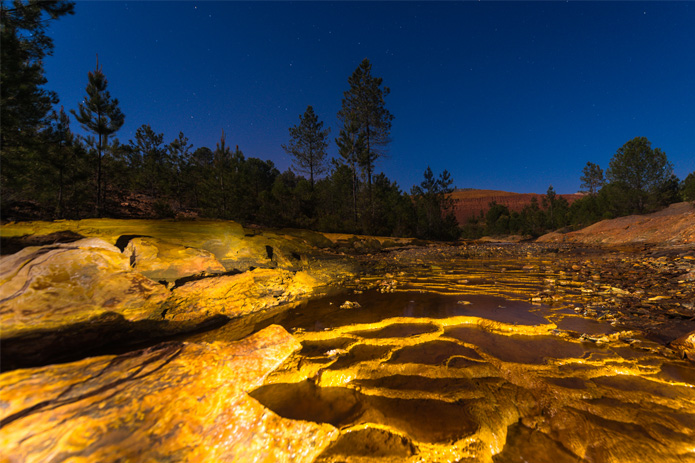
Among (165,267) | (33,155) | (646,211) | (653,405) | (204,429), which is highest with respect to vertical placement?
(33,155)

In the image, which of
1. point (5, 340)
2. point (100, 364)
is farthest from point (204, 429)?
point (5, 340)

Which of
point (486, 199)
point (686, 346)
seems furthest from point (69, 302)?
point (486, 199)

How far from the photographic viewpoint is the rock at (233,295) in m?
3.20

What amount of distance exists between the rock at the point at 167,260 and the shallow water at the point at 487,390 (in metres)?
2.38

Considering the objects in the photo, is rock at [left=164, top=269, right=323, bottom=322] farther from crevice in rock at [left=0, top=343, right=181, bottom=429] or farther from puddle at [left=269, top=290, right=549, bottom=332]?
crevice in rock at [left=0, top=343, right=181, bottom=429]

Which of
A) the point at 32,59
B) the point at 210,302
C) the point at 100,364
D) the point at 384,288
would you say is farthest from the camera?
the point at 32,59

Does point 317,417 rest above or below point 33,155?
below

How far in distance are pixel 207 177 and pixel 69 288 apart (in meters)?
25.2

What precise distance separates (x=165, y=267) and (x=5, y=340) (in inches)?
74.7

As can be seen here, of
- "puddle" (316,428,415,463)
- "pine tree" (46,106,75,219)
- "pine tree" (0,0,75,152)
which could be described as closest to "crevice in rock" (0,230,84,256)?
"puddle" (316,428,415,463)

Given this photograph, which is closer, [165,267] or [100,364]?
[100,364]

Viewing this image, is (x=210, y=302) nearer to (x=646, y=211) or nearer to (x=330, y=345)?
(x=330, y=345)

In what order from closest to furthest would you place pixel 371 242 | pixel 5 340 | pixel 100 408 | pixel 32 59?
pixel 100 408
pixel 5 340
pixel 32 59
pixel 371 242

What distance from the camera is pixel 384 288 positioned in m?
4.60
